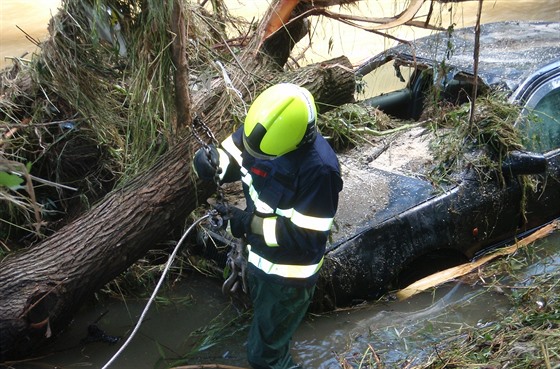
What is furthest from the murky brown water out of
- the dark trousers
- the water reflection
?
the dark trousers

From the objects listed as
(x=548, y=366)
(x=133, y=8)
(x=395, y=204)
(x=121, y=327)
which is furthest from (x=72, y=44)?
(x=548, y=366)

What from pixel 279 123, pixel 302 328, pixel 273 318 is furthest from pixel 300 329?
pixel 279 123

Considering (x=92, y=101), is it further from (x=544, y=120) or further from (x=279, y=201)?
(x=544, y=120)

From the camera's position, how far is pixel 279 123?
3.43 meters

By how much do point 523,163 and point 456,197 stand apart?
0.56 meters

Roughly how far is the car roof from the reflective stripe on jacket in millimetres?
2144

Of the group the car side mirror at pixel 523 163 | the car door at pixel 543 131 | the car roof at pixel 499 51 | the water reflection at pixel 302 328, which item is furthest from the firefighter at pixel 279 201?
the car door at pixel 543 131

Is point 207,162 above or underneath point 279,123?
underneath

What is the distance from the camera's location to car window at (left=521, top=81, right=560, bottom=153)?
5.47m

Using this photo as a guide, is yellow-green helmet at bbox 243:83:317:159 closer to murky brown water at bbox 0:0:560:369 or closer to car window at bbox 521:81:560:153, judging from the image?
murky brown water at bbox 0:0:560:369

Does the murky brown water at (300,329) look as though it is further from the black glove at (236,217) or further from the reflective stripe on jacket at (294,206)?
the black glove at (236,217)

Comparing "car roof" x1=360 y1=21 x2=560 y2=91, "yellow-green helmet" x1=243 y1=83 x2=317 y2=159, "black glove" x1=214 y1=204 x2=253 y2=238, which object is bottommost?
"car roof" x1=360 y1=21 x2=560 y2=91

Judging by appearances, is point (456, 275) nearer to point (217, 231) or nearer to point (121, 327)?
point (217, 231)

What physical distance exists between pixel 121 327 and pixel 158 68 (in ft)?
5.91
